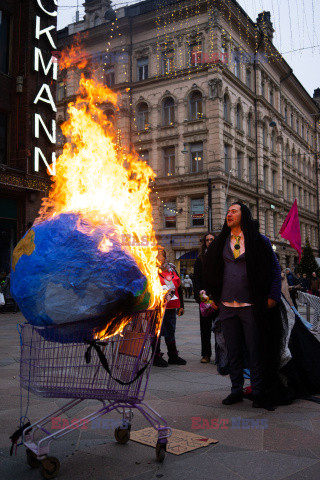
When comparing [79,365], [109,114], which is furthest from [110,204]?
[109,114]

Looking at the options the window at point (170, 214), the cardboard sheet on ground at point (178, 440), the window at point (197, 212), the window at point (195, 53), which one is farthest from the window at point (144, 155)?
the cardboard sheet on ground at point (178, 440)

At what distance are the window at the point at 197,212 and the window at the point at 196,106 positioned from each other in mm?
5992

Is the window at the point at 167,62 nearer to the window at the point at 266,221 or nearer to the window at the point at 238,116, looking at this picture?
the window at the point at 238,116

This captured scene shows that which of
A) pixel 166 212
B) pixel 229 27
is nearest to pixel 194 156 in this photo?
pixel 166 212

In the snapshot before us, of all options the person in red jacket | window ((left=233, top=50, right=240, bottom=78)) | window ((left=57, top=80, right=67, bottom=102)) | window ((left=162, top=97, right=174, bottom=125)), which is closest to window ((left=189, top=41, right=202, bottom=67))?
window ((left=162, top=97, right=174, bottom=125))

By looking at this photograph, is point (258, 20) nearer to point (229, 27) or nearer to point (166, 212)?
point (229, 27)

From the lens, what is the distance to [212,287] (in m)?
4.95

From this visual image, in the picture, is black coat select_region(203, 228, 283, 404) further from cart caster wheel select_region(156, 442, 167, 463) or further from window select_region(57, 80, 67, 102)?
window select_region(57, 80, 67, 102)

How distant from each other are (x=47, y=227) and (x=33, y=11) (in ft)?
61.8

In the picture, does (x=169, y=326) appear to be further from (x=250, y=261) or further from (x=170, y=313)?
(x=250, y=261)

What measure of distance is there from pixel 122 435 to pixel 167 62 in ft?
114

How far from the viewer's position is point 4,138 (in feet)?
59.8

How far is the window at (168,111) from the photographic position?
115ft

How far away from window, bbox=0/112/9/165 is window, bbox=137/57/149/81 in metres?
19.9
